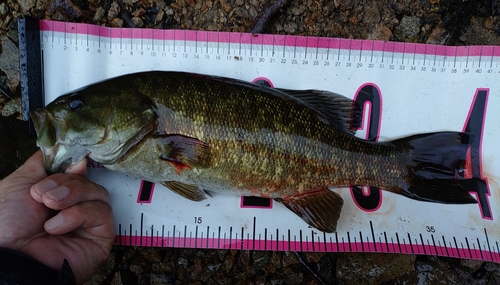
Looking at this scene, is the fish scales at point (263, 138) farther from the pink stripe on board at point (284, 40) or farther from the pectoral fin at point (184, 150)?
the pink stripe on board at point (284, 40)

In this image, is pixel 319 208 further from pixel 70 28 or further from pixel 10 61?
pixel 10 61

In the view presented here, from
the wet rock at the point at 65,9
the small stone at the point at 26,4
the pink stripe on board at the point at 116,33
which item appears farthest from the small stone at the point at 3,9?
the pink stripe on board at the point at 116,33

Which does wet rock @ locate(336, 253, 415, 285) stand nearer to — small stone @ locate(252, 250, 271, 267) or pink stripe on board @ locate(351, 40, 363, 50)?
small stone @ locate(252, 250, 271, 267)

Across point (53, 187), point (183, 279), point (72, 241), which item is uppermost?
point (53, 187)

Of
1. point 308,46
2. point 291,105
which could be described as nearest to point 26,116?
point 291,105

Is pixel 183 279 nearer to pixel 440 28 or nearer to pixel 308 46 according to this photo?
pixel 308 46

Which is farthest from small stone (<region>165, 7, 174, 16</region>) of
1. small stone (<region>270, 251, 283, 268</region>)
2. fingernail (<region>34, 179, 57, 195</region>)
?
small stone (<region>270, 251, 283, 268</region>)

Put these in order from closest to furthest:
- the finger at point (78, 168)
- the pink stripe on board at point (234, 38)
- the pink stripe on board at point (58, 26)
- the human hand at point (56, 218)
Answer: the human hand at point (56, 218) → the finger at point (78, 168) → the pink stripe on board at point (58, 26) → the pink stripe on board at point (234, 38)
